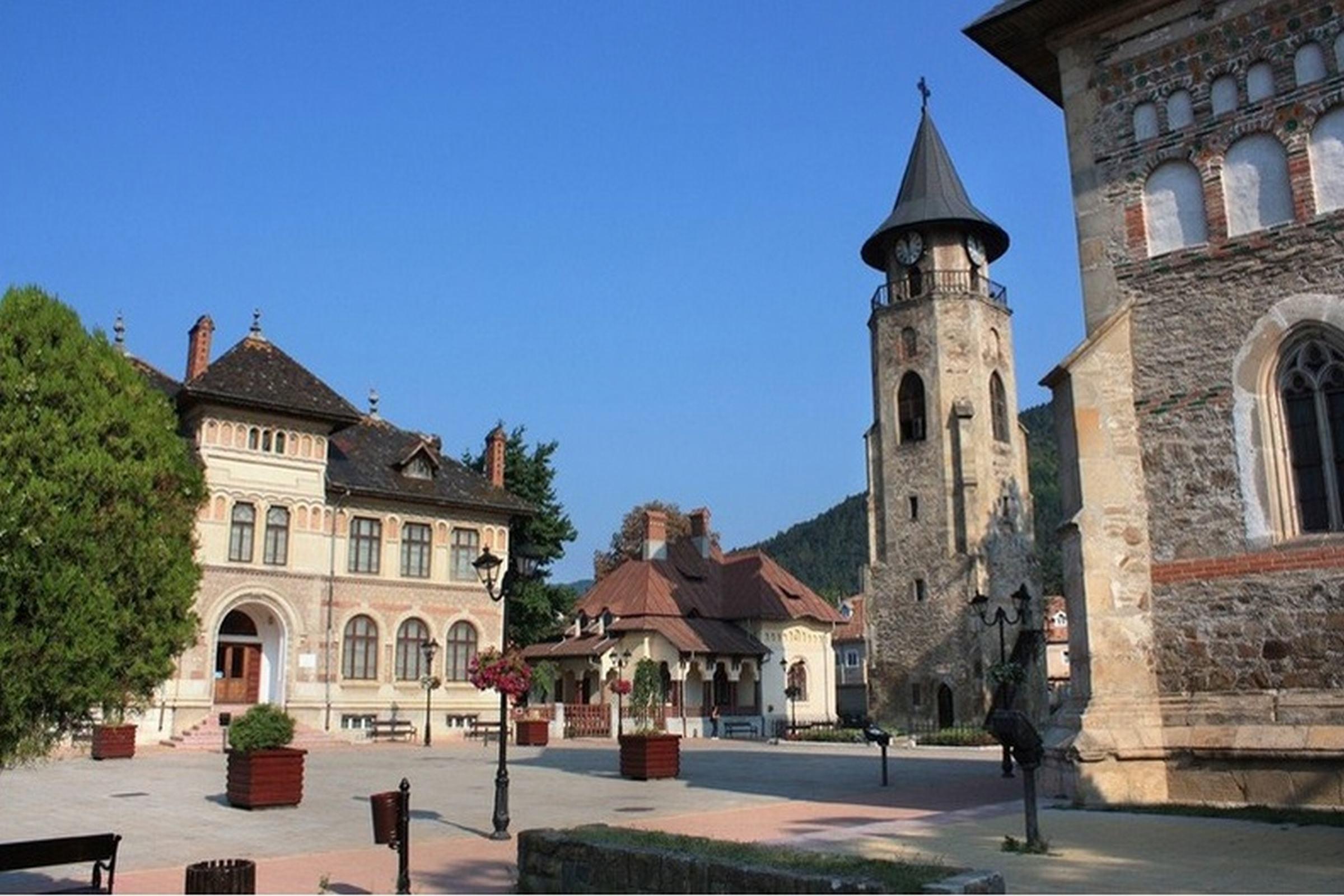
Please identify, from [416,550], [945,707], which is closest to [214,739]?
[416,550]

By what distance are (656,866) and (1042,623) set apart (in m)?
43.2

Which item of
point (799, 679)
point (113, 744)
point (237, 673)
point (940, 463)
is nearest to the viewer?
point (113, 744)

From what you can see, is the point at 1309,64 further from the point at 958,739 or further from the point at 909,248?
the point at 909,248

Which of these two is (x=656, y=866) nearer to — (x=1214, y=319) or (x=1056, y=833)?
(x=1056, y=833)

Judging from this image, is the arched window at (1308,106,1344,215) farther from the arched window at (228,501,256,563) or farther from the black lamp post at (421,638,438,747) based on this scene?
the arched window at (228,501,256,563)

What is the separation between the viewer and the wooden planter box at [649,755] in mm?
20016

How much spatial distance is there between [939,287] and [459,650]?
960 inches

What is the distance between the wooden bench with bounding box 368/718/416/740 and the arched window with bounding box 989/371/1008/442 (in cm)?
2596

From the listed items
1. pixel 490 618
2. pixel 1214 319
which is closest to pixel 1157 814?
pixel 1214 319

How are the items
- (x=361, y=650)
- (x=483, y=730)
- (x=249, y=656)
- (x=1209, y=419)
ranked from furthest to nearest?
(x=483, y=730) → (x=361, y=650) → (x=249, y=656) → (x=1209, y=419)

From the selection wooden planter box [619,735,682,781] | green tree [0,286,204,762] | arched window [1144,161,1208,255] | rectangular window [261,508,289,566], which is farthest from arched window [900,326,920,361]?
green tree [0,286,204,762]

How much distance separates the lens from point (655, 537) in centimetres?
5381

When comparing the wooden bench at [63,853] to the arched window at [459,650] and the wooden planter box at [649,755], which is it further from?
the arched window at [459,650]

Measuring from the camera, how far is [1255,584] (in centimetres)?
1319
